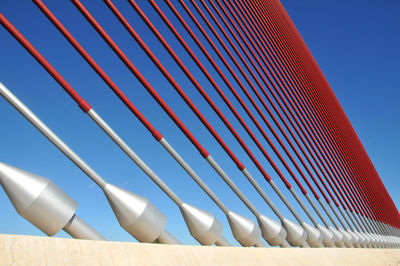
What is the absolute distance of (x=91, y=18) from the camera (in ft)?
7.45

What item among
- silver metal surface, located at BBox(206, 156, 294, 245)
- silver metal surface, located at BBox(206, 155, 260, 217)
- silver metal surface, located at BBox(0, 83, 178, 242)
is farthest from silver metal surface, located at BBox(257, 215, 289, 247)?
silver metal surface, located at BBox(0, 83, 178, 242)

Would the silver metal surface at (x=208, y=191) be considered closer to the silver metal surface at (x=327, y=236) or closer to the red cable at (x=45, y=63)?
the red cable at (x=45, y=63)

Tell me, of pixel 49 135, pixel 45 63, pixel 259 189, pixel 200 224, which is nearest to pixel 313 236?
pixel 259 189

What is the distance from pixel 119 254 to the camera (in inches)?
55.1

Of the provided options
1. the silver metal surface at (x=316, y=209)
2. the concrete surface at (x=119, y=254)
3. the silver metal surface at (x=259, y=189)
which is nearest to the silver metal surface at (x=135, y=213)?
the concrete surface at (x=119, y=254)

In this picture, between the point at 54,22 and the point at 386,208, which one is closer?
the point at 54,22

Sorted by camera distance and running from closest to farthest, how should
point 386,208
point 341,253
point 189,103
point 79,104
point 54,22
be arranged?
point 79,104
point 54,22
point 189,103
point 341,253
point 386,208

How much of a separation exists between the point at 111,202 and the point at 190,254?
48 centimetres

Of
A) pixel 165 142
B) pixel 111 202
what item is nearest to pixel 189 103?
pixel 165 142

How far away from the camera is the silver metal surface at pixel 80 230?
1.47 meters

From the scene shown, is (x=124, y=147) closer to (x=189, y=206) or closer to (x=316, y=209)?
(x=189, y=206)

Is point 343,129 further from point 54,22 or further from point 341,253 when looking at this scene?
point 54,22

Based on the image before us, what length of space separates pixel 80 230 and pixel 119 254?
8.8 inches

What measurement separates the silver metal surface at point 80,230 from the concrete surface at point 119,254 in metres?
0.12
